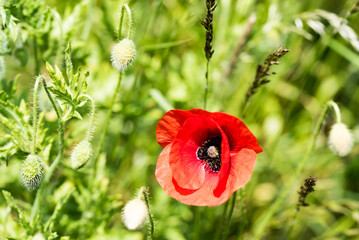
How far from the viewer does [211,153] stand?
171cm

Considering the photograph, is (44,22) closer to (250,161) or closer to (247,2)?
(250,161)

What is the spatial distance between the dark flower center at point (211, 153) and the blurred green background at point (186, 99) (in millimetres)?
184

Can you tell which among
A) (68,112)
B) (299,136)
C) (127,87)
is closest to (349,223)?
(299,136)

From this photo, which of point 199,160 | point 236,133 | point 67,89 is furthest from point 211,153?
point 67,89

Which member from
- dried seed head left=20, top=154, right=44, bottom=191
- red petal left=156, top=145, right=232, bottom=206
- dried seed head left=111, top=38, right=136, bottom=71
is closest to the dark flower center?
red petal left=156, top=145, right=232, bottom=206

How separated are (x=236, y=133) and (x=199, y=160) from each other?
11.6 inches

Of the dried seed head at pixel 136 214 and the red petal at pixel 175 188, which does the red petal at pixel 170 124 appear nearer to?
the red petal at pixel 175 188

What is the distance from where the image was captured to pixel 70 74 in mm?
1489

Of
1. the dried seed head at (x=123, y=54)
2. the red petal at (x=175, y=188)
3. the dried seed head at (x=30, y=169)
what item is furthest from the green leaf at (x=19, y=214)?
the dried seed head at (x=123, y=54)

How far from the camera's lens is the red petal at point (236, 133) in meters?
1.40

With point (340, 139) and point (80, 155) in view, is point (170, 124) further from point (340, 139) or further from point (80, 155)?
point (340, 139)

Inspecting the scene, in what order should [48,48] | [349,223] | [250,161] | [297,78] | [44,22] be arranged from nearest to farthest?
[250,161] → [44,22] → [48,48] → [349,223] → [297,78]

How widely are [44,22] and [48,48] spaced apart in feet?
0.58

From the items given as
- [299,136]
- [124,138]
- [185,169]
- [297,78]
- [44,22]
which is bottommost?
[185,169]
